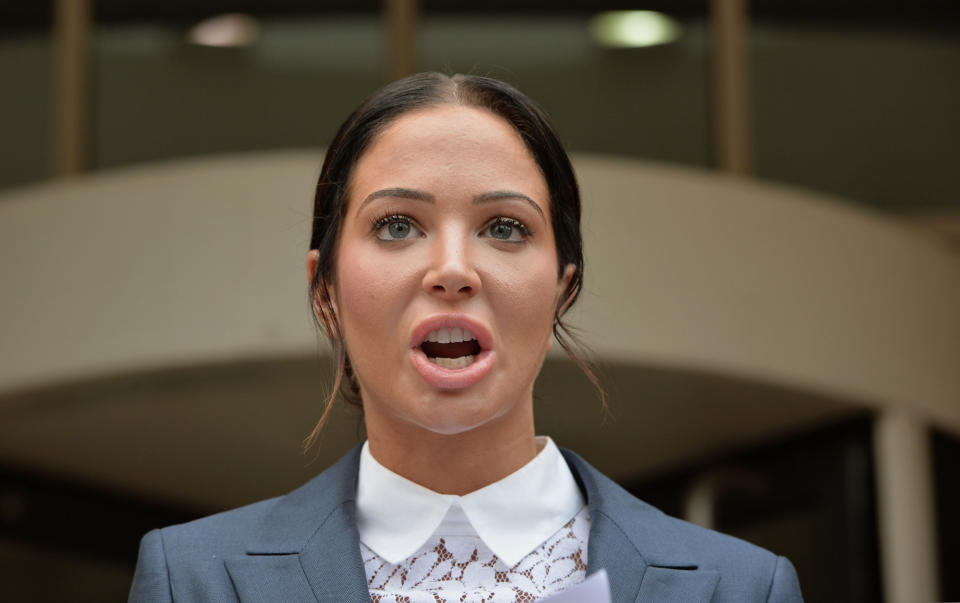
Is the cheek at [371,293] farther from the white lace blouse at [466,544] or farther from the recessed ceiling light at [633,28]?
the recessed ceiling light at [633,28]

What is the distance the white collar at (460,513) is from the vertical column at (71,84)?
225 inches

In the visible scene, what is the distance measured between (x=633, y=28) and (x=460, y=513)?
18.6 ft

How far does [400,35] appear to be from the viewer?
22.5 feet

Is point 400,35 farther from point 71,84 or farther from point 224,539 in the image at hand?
point 224,539

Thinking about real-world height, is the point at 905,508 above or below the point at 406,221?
below

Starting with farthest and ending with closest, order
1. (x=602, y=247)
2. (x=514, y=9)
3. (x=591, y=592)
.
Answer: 1. (x=514, y=9)
2. (x=602, y=247)
3. (x=591, y=592)

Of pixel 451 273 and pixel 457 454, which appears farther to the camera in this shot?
pixel 457 454

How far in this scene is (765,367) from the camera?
6.20 metres

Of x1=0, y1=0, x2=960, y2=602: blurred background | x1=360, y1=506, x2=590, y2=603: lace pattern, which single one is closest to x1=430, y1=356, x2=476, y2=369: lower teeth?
x1=360, y1=506, x2=590, y2=603: lace pattern

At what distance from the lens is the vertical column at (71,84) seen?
6938 mm

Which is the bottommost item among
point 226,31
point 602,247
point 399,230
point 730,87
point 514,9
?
point 602,247

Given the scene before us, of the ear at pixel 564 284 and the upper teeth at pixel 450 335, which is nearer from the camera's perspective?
the upper teeth at pixel 450 335

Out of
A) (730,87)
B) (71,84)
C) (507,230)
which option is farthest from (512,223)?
(71,84)

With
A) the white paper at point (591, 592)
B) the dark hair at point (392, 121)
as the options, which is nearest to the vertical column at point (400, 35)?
the dark hair at point (392, 121)
